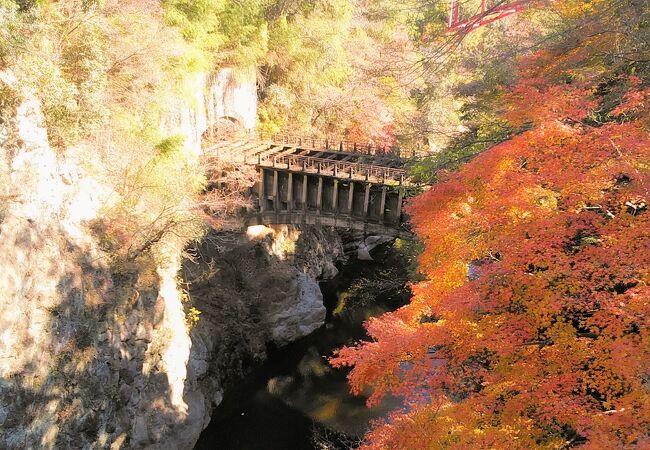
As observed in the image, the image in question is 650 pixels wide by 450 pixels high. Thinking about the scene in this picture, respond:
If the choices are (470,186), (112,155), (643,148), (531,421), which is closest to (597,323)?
(531,421)

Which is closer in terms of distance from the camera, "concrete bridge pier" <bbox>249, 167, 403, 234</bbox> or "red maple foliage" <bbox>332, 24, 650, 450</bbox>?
"red maple foliage" <bbox>332, 24, 650, 450</bbox>

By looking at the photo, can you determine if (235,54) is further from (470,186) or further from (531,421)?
(531,421)

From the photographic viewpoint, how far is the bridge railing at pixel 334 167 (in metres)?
17.5

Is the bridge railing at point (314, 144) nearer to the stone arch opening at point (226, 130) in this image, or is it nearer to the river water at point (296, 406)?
the stone arch opening at point (226, 130)

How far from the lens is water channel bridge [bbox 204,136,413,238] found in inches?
709

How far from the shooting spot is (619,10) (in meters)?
9.25

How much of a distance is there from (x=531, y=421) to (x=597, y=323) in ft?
7.17

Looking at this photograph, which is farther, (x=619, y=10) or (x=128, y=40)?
(x=128, y=40)

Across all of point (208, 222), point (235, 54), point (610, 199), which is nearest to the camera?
point (610, 199)

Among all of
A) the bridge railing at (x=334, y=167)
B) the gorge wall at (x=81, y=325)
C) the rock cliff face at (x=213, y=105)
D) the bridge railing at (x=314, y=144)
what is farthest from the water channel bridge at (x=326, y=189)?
the gorge wall at (x=81, y=325)

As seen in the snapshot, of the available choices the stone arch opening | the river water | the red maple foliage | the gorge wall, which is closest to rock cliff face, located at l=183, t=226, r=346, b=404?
the gorge wall

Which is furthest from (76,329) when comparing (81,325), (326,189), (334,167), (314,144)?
(314,144)

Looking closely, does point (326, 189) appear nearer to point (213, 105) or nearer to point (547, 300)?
point (213, 105)

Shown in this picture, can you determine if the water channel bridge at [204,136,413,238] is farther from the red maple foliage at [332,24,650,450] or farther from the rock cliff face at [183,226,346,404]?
the red maple foliage at [332,24,650,450]
